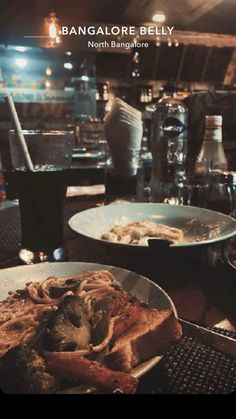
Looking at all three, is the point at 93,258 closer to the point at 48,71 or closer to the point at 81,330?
the point at 81,330

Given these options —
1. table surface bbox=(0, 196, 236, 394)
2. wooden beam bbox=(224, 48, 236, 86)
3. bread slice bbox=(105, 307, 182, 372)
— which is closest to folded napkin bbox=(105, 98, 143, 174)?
wooden beam bbox=(224, 48, 236, 86)

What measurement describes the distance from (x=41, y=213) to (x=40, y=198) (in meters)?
0.02

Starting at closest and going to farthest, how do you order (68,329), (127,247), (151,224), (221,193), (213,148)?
(68,329), (127,247), (151,224), (221,193), (213,148)

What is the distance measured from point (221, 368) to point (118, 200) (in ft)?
1.98

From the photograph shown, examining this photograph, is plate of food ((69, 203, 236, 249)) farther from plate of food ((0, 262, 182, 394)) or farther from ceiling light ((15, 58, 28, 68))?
ceiling light ((15, 58, 28, 68))

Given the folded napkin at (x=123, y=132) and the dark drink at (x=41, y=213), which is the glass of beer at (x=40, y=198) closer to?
the dark drink at (x=41, y=213)

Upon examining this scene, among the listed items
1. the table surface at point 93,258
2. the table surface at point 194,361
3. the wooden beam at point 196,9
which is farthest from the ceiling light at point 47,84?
the table surface at point 194,361

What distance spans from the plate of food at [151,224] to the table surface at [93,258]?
0.11 ft

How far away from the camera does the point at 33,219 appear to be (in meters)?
0.54

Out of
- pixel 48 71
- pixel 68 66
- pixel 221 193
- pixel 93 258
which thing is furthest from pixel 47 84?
pixel 93 258

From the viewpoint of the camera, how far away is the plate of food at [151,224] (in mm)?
522

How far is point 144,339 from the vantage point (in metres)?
0.28

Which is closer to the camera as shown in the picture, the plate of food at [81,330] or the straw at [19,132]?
the plate of food at [81,330]

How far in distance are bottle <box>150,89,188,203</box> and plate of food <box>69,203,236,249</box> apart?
0.20m
